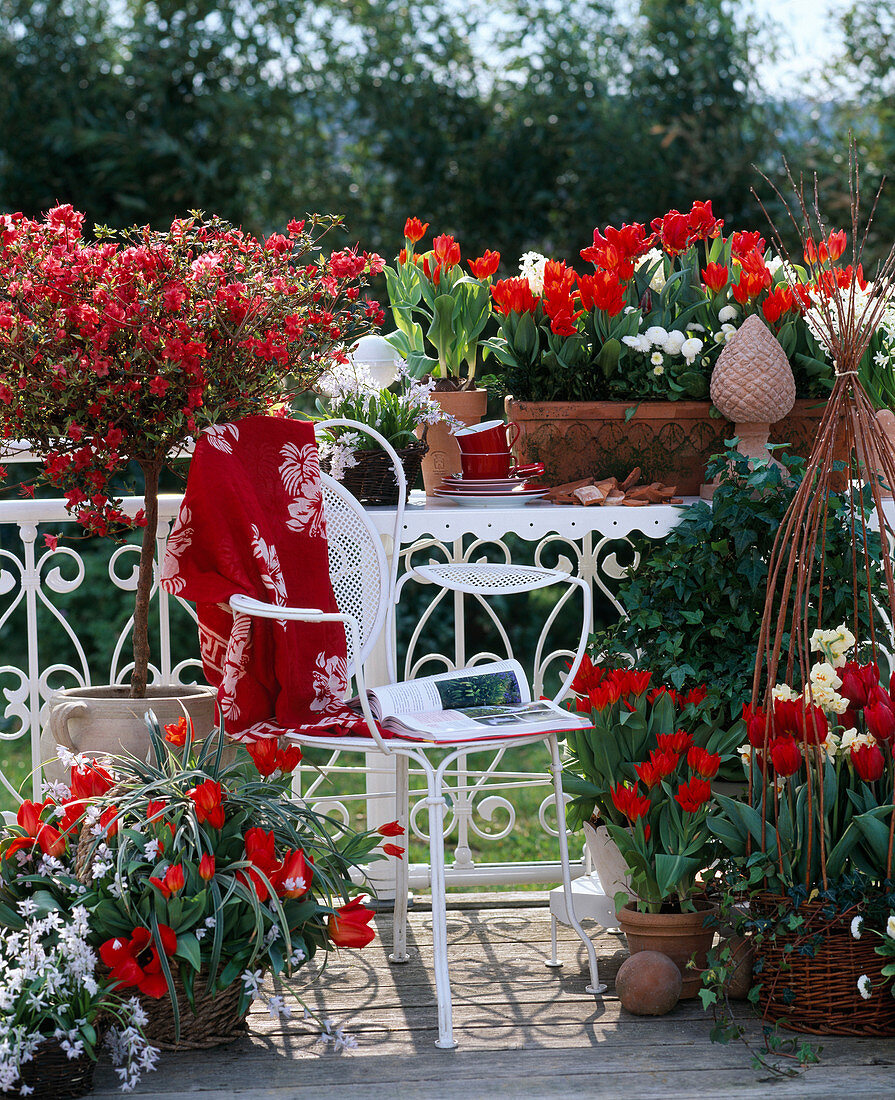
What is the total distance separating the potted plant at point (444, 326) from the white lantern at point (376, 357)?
0.03 m

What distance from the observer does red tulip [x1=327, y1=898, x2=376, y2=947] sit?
6.61 ft

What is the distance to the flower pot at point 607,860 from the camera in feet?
7.70

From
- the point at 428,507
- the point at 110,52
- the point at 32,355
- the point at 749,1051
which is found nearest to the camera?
the point at 749,1051

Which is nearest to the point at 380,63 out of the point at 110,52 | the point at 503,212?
the point at 503,212

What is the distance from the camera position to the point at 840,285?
239 cm

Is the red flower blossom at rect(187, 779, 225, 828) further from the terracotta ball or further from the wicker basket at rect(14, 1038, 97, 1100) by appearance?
the terracotta ball

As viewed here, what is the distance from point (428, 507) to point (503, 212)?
318 centimetres

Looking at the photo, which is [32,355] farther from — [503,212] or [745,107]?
[745,107]

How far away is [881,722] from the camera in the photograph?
211cm

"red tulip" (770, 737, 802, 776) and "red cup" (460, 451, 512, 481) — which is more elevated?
"red cup" (460, 451, 512, 481)

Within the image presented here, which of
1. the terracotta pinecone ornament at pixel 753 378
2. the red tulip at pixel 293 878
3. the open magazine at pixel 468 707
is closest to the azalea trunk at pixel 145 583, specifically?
the open magazine at pixel 468 707

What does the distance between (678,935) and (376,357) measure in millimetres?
1466

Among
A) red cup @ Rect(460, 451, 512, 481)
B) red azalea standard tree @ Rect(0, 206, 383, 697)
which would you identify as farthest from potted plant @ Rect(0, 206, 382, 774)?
red cup @ Rect(460, 451, 512, 481)

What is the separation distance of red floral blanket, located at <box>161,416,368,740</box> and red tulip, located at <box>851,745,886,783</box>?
890 mm
